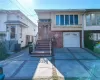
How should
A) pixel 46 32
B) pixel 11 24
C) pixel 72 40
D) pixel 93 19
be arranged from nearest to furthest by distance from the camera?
pixel 11 24 < pixel 93 19 < pixel 72 40 < pixel 46 32

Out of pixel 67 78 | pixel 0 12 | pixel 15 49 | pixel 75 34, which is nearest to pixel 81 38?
pixel 75 34

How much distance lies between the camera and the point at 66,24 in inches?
900

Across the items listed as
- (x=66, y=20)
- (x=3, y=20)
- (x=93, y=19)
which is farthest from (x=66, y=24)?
(x=3, y=20)

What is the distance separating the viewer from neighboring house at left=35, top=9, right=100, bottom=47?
73.9 ft

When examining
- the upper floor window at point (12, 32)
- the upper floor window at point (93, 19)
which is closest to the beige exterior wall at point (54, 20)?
the upper floor window at point (93, 19)

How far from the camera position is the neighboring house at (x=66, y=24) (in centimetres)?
2253

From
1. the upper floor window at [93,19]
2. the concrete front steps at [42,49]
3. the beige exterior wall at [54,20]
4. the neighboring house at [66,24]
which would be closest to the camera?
the concrete front steps at [42,49]

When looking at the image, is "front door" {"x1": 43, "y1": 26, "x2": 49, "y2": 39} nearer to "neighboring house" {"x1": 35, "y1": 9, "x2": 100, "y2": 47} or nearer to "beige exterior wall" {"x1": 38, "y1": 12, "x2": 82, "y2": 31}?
"neighboring house" {"x1": 35, "y1": 9, "x2": 100, "y2": 47}

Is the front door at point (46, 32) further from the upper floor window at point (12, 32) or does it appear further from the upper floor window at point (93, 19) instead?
the upper floor window at point (93, 19)

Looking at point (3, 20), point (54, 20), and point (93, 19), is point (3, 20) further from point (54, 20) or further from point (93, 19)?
point (93, 19)

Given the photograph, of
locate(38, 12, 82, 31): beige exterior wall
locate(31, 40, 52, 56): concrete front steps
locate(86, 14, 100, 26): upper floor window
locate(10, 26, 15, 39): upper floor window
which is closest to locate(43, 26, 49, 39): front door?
locate(38, 12, 82, 31): beige exterior wall

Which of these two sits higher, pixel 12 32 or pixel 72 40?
pixel 12 32

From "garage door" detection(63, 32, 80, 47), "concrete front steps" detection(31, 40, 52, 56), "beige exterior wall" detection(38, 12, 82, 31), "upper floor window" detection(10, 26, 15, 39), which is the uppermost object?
"beige exterior wall" detection(38, 12, 82, 31)

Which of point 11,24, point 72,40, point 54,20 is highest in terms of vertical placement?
point 54,20
